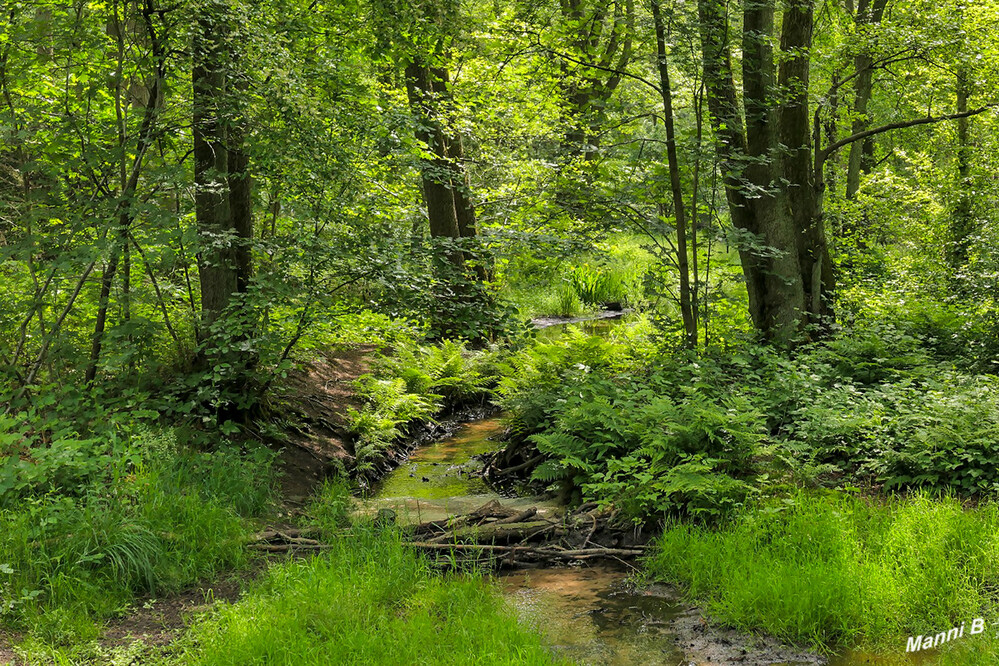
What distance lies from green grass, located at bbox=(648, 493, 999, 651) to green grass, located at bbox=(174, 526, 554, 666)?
4.38 ft

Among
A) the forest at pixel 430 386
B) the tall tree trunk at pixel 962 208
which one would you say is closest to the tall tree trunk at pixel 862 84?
the forest at pixel 430 386

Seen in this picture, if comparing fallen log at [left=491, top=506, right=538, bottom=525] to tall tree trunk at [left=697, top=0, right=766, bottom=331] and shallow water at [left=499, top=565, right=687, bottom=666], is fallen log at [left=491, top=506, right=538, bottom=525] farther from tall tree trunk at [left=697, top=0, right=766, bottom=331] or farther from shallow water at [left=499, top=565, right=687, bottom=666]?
tall tree trunk at [left=697, top=0, right=766, bottom=331]

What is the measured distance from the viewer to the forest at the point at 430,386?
4.29 meters

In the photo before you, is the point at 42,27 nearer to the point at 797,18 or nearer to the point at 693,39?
the point at 693,39

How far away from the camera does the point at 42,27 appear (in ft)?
19.2

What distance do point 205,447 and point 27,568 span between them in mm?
2416

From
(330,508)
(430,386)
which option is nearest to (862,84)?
(430,386)

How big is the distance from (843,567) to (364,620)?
2.87m

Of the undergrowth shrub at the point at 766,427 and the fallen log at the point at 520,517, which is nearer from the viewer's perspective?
the undergrowth shrub at the point at 766,427

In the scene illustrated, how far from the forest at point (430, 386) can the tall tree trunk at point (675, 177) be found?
0.17 ft

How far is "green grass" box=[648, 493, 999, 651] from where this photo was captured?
405cm

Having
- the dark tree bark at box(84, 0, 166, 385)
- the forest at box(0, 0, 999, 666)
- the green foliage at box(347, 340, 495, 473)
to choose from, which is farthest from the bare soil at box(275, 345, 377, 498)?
the dark tree bark at box(84, 0, 166, 385)

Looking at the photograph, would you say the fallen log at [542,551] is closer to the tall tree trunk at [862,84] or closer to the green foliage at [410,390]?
the green foliage at [410,390]

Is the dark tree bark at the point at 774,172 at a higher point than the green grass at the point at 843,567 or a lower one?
higher
